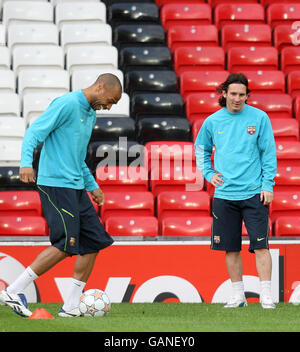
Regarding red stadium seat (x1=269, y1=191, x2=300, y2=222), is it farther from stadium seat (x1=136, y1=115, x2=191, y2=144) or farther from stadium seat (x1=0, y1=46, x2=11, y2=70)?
stadium seat (x1=0, y1=46, x2=11, y2=70)

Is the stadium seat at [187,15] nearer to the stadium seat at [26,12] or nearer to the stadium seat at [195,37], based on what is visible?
the stadium seat at [195,37]

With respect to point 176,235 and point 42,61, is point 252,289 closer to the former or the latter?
point 176,235

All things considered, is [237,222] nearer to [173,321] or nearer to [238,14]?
[173,321]

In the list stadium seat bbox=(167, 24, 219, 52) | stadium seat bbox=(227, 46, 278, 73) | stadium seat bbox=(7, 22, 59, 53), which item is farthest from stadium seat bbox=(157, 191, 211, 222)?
stadium seat bbox=(7, 22, 59, 53)

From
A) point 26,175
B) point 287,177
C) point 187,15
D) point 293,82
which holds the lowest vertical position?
point 287,177

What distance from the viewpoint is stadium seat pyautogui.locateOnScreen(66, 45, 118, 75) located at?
9930 millimetres

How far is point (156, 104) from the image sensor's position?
9.22 meters

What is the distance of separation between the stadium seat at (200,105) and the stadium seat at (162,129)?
0.43 metres

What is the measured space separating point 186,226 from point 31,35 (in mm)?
4186

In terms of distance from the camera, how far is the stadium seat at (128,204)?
7.66 metres

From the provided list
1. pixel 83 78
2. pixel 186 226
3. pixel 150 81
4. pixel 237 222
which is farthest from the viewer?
pixel 150 81

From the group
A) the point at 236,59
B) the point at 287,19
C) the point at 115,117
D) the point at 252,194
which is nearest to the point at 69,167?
the point at 252,194

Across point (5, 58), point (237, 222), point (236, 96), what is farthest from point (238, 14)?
point (237, 222)

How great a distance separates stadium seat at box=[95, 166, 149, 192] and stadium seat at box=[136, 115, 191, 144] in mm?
857
